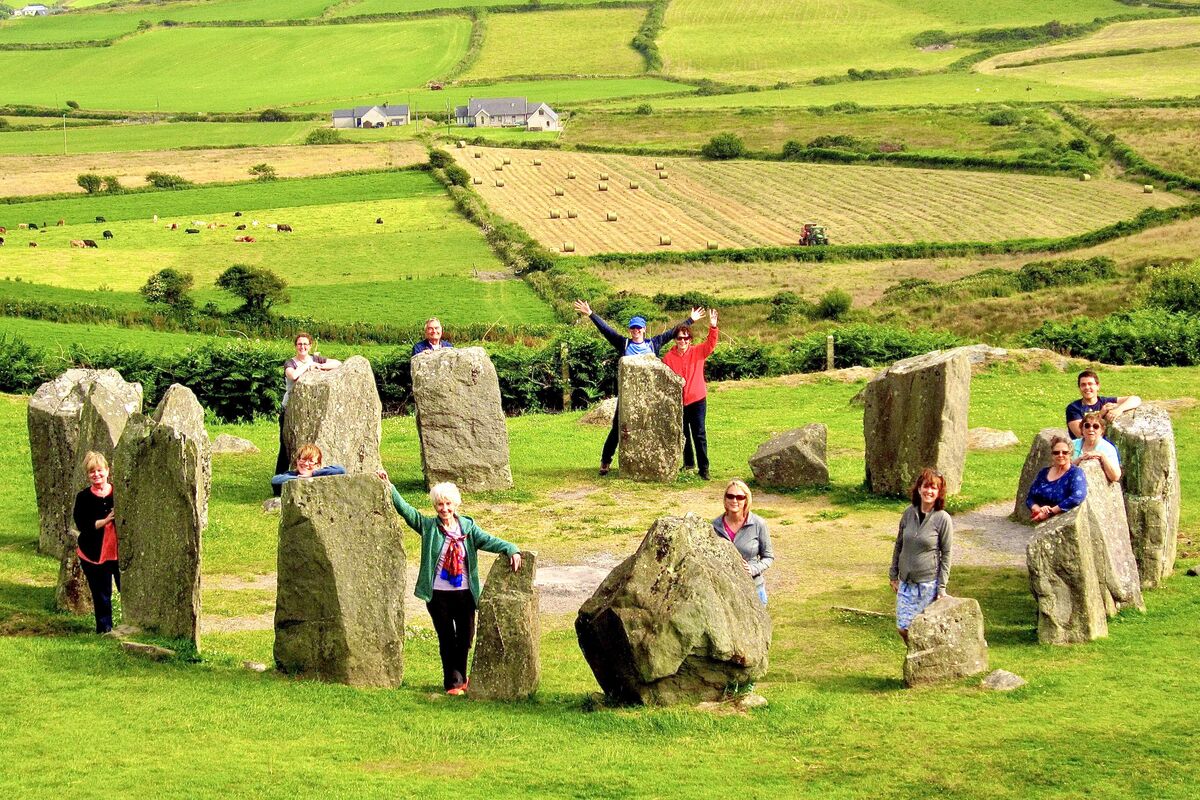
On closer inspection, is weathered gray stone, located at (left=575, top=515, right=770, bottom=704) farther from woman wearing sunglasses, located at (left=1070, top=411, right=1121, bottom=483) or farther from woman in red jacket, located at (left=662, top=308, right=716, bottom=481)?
woman in red jacket, located at (left=662, top=308, right=716, bottom=481)

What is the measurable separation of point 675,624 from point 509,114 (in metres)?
138

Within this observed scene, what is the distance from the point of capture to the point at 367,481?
1535cm

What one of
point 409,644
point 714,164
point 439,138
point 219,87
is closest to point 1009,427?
point 409,644

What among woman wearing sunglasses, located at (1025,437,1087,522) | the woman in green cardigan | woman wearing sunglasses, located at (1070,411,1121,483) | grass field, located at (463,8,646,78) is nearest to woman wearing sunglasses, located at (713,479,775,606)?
the woman in green cardigan

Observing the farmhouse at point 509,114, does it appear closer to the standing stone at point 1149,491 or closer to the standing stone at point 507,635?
the standing stone at point 1149,491

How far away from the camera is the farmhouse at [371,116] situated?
15025cm

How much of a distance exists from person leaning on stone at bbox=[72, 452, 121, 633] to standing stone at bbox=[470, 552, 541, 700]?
16.2 ft

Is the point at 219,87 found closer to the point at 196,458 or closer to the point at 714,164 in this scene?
the point at 714,164

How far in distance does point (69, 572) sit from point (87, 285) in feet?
186

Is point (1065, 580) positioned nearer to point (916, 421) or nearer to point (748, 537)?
point (748, 537)

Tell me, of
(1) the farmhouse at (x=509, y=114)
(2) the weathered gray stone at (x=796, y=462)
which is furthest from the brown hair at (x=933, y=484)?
(1) the farmhouse at (x=509, y=114)

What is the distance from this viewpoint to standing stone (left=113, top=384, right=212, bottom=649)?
16344 millimetres

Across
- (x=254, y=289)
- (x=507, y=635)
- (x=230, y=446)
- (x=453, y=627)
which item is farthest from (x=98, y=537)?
(x=254, y=289)

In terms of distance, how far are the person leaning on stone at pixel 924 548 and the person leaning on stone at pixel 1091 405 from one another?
17.1ft
